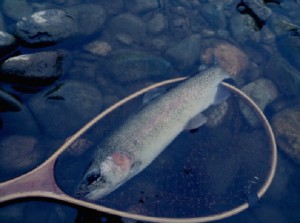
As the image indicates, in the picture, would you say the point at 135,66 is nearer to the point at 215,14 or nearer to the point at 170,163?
the point at 170,163

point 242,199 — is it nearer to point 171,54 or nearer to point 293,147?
point 293,147

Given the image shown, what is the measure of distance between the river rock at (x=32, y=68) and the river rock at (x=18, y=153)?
91cm

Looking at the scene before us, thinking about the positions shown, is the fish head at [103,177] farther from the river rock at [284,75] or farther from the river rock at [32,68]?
the river rock at [284,75]

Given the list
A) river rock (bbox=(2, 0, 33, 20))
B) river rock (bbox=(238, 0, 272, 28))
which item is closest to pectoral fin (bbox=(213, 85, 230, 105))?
river rock (bbox=(238, 0, 272, 28))

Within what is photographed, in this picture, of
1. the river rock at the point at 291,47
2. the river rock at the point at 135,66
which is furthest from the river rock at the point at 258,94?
the river rock at the point at 135,66

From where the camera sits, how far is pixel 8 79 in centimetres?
435

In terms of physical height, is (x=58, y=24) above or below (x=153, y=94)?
above

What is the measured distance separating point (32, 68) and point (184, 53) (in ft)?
9.41

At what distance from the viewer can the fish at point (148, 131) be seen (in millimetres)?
3615

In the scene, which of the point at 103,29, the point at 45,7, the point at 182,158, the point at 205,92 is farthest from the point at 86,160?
the point at 45,7

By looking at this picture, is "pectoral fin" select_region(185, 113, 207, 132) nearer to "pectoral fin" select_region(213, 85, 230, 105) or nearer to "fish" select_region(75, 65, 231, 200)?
"fish" select_region(75, 65, 231, 200)

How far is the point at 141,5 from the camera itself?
6.20 m

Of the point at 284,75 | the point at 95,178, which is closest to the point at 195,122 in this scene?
the point at 95,178

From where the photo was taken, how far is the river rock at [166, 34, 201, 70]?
5551mm
